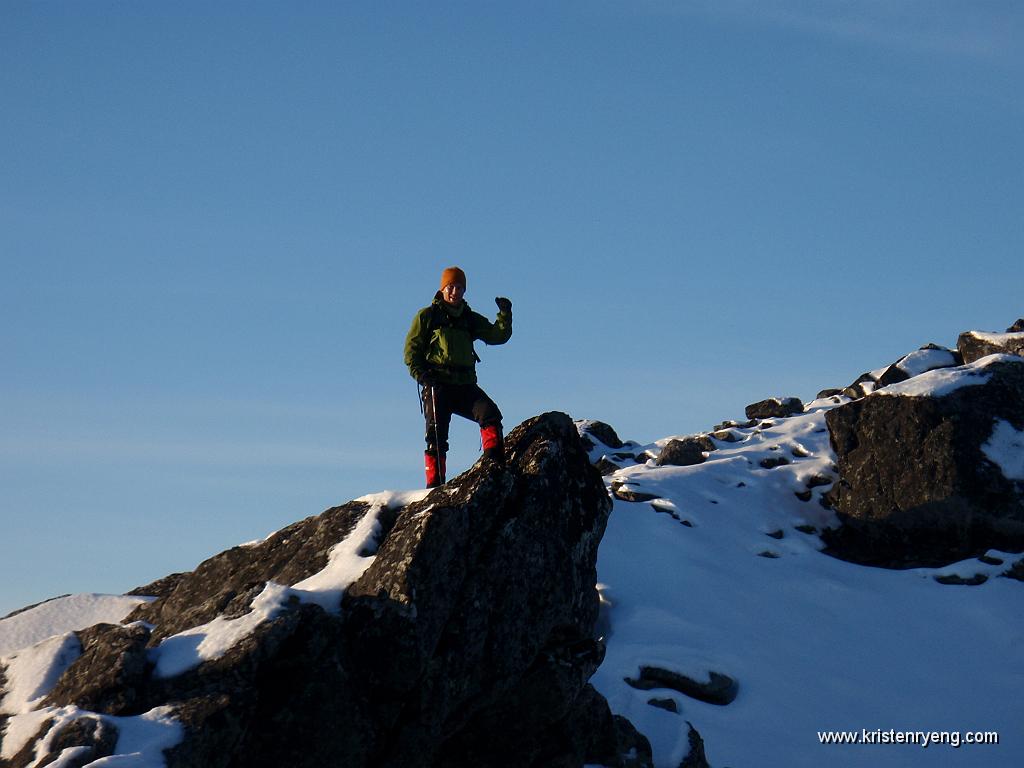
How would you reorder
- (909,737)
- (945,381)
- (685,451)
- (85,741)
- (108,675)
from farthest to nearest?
(685,451) → (945,381) → (909,737) → (108,675) → (85,741)

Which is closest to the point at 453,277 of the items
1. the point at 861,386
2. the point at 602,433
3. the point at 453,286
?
the point at 453,286

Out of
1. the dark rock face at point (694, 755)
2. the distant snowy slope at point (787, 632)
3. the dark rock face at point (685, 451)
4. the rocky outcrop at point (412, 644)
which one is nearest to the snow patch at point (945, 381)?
the distant snowy slope at point (787, 632)

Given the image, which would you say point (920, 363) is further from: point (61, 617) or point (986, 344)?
point (61, 617)

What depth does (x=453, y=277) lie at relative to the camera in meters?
16.3

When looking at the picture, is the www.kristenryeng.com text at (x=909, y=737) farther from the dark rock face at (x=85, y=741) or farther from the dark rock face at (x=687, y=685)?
the dark rock face at (x=85, y=741)

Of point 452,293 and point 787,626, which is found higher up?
point 452,293

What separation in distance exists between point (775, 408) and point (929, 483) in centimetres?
1576

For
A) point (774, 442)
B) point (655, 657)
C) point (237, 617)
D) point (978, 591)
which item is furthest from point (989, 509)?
point (237, 617)

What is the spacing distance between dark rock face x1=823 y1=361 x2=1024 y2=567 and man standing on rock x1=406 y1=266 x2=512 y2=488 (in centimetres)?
2180

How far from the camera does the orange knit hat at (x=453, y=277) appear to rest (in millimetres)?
16297

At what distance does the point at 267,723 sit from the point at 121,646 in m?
1.65

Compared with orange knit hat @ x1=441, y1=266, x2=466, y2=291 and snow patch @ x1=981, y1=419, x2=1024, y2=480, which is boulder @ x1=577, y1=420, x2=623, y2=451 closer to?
snow patch @ x1=981, y1=419, x2=1024, y2=480

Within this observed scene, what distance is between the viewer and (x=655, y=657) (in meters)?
26.8

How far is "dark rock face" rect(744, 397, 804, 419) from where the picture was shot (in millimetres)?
49844
